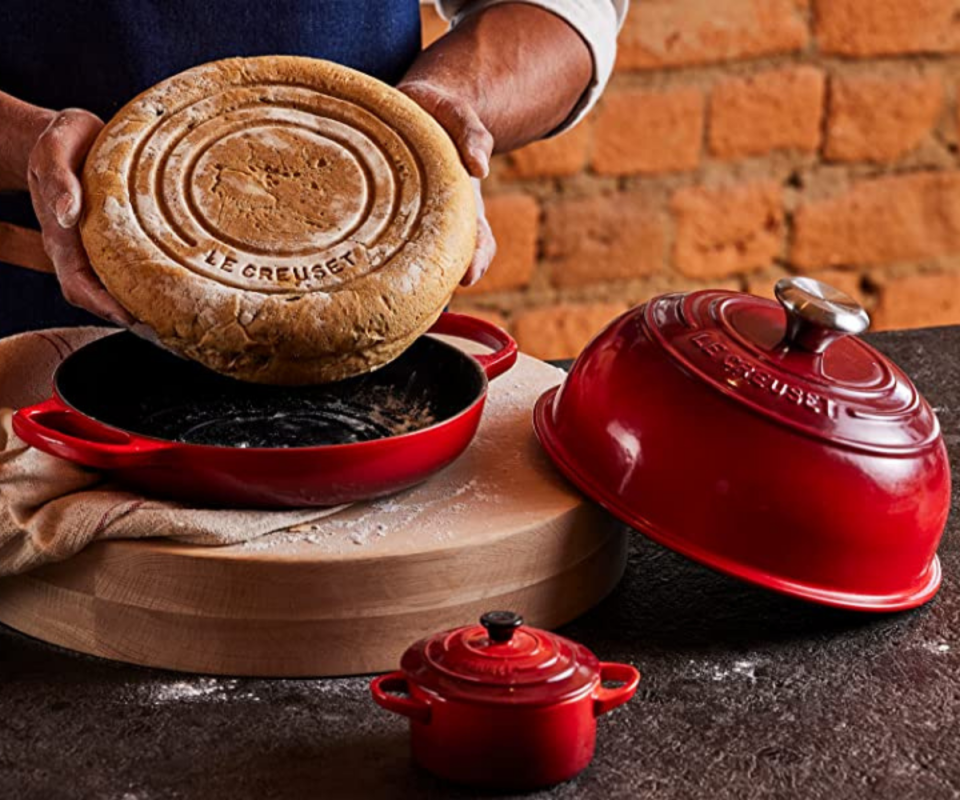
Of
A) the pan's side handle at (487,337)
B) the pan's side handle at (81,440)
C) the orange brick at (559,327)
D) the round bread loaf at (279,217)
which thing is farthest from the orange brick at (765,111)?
the pan's side handle at (81,440)

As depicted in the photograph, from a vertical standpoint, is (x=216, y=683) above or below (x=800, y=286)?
below

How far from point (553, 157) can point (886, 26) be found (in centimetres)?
54

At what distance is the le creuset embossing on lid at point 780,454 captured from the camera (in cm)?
84

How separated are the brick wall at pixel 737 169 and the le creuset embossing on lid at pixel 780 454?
1136 millimetres

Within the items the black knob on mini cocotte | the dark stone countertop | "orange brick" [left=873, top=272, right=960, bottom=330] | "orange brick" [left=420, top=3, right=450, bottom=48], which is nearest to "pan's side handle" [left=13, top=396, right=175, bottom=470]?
the dark stone countertop

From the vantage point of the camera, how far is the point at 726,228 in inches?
84.6

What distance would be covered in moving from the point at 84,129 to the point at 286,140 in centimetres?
13

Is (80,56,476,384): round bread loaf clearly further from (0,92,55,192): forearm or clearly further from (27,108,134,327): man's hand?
(0,92,55,192): forearm

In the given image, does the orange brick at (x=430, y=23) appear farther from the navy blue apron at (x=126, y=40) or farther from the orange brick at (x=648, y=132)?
the navy blue apron at (x=126, y=40)

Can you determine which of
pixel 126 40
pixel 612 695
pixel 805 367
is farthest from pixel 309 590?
pixel 126 40

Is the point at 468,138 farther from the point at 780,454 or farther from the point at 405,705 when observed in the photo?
the point at 405,705

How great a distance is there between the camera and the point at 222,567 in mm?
815

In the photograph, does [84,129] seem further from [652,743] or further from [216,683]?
[652,743]

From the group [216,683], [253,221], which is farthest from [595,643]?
[253,221]
